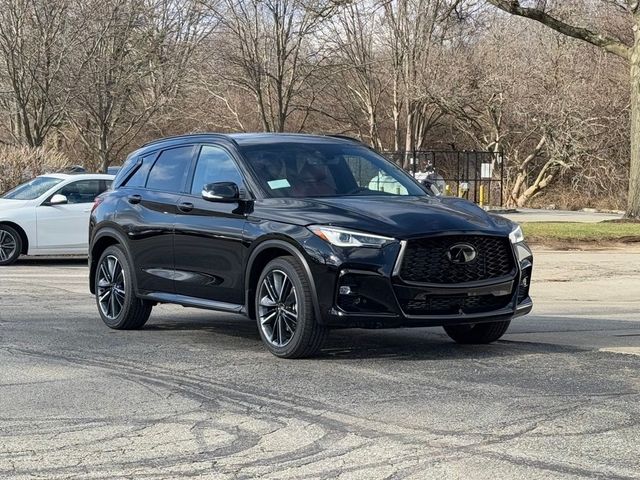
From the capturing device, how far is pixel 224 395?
7016 millimetres

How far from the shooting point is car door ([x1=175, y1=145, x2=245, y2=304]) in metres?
8.90

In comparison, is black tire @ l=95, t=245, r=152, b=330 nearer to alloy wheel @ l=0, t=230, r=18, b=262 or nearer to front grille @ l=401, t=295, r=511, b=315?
front grille @ l=401, t=295, r=511, b=315

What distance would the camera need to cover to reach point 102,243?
1084 centimetres

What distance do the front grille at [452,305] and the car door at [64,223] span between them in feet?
38.9

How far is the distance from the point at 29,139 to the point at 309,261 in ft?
87.1

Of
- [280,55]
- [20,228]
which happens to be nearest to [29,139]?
[280,55]

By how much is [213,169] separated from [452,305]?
268cm

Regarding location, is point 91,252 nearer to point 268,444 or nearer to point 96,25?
point 268,444

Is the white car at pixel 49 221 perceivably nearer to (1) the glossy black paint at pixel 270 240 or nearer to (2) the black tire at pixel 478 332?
(1) the glossy black paint at pixel 270 240

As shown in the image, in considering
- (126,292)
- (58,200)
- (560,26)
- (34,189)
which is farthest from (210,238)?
(560,26)

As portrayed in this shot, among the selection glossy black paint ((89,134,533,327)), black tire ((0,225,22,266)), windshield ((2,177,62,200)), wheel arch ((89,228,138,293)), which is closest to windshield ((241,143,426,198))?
glossy black paint ((89,134,533,327))

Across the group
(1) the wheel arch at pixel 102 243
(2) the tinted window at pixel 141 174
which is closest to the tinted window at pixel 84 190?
(1) the wheel arch at pixel 102 243

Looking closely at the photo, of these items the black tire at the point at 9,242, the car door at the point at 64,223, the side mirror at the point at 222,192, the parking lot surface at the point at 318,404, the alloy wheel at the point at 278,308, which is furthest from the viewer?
the car door at the point at 64,223

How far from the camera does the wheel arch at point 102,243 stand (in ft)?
33.8
